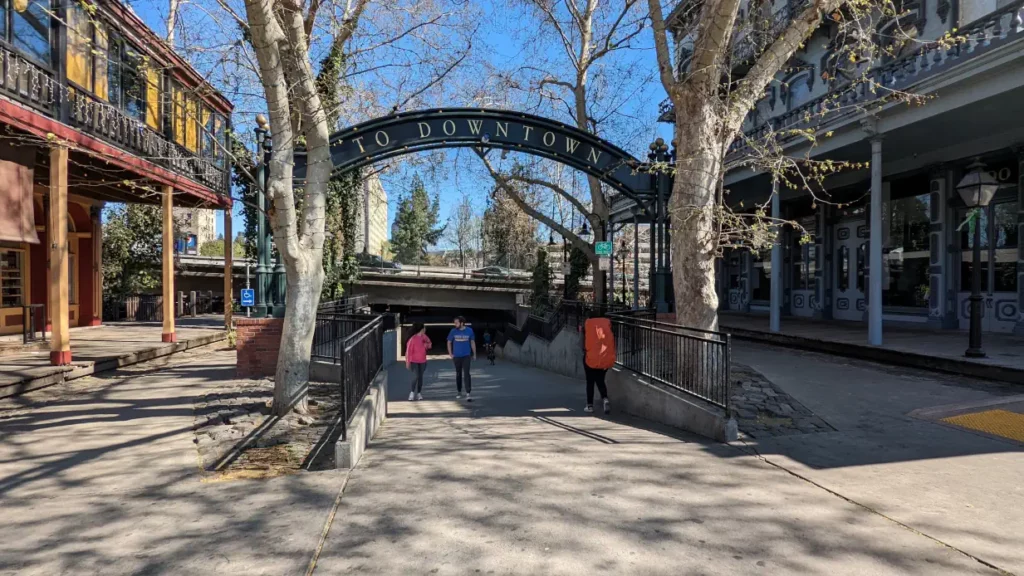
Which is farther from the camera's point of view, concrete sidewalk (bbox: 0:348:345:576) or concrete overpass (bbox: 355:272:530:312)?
Result: concrete overpass (bbox: 355:272:530:312)

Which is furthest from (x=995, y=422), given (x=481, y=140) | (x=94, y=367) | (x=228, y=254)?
(x=228, y=254)

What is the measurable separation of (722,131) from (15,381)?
35.3 ft

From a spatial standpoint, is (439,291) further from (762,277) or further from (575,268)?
(762,277)

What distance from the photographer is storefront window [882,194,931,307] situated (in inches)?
641

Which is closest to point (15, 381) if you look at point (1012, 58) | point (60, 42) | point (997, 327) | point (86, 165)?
point (86, 165)

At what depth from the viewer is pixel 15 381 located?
8711 millimetres

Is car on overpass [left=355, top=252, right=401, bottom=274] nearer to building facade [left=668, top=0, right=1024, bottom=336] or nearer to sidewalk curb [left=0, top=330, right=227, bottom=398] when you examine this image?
sidewalk curb [left=0, top=330, right=227, bottom=398]

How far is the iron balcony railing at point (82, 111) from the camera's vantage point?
10219 mm

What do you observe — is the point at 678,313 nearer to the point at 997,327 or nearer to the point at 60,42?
the point at 997,327

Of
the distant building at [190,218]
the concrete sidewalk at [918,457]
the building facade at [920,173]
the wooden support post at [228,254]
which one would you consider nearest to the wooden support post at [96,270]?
the distant building at [190,218]

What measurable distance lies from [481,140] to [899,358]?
875 cm

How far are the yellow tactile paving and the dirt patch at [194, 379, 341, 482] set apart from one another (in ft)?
21.8

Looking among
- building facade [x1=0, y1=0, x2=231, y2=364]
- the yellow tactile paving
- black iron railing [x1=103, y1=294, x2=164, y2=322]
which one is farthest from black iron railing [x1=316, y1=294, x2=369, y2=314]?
black iron railing [x1=103, y1=294, x2=164, y2=322]

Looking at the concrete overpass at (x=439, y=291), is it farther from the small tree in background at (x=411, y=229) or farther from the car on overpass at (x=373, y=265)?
the small tree in background at (x=411, y=229)
